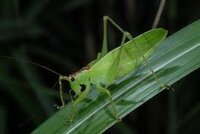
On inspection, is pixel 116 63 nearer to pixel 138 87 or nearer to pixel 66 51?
pixel 138 87

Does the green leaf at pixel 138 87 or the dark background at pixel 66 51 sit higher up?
the dark background at pixel 66 51

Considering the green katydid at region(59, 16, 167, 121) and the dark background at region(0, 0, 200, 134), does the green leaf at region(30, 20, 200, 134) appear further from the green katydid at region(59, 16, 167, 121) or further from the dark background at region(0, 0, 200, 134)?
the dark background at region(0, 0, 200, 134)

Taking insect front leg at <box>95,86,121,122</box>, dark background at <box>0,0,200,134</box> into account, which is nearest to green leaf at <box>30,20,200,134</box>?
insect front leg at <box>95,86,121,122</box>

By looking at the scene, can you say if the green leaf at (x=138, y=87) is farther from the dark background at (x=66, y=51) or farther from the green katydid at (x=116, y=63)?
the dark background at (x=66, y=51)

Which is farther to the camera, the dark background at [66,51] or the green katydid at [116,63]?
the dark background at [66,51]

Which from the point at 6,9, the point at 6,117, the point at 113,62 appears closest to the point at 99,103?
the point at 113,62

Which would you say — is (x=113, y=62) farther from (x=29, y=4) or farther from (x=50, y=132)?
(x=29, y=4)

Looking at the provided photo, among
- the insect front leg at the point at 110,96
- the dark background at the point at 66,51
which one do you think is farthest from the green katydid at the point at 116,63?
the dark background at the point at 66,51
